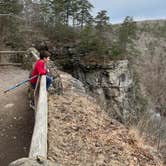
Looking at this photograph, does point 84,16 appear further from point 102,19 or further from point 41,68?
point 41,68

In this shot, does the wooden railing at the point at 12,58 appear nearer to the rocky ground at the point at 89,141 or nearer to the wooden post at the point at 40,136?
the rocky ground at the point at 89,141

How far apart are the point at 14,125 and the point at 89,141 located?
5.58 ft

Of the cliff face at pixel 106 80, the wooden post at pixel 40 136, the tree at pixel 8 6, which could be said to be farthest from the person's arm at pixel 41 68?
the cliff face at pixel 106 80

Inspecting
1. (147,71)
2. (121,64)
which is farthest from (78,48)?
(147,71)

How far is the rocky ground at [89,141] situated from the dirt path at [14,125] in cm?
48

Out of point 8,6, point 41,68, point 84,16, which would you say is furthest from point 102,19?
point 41,68

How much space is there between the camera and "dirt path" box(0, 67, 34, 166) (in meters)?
5.66

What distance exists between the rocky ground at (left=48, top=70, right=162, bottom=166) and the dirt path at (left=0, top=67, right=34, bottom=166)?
485mm

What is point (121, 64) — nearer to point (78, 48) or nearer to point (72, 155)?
point (78, 48)

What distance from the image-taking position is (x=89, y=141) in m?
6.11

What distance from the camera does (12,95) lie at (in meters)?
9.55

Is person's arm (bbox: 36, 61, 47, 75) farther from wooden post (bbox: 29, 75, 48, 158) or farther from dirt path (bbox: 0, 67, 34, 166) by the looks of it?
wooden post (bbox: 29, 75, 48, 158)

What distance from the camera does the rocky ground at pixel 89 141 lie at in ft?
17.9

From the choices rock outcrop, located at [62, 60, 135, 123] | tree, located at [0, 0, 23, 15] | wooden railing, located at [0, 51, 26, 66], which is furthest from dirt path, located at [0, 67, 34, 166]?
rock outcrop, located at [62, 60, 135, 123]
